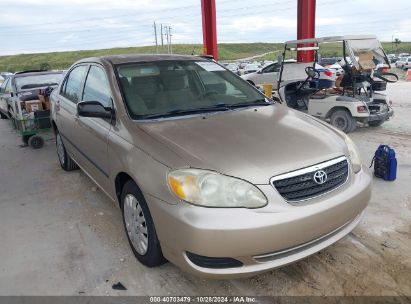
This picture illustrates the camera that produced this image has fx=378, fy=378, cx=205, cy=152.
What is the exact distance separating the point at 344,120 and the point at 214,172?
553cm

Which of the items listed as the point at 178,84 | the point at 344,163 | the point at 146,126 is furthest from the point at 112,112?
the point at 344,163

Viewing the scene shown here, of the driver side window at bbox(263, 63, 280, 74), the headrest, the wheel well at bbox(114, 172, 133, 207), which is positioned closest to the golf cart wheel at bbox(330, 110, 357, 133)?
the headrest

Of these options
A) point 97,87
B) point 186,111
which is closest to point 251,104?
point 186,111

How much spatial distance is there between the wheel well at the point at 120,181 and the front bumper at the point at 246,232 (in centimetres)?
51

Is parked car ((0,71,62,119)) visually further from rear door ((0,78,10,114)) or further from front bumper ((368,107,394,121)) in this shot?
front bumper ((368,107,394,121))

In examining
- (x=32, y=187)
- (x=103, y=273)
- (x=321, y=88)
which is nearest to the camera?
(x=103, y=273)

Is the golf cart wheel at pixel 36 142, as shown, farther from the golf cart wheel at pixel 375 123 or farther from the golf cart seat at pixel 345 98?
the golf cart wheel at pixel 375 123

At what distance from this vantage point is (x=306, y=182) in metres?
2.39

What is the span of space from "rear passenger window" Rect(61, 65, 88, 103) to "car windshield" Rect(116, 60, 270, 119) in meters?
0.85

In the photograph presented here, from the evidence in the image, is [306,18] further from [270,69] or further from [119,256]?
[119,256]

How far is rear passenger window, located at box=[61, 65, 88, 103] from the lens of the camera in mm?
4172

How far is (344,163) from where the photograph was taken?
105 inches

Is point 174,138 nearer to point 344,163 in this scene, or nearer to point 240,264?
point 240,264

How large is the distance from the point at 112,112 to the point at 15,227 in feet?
5.38
